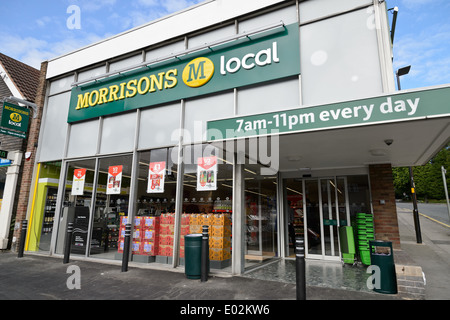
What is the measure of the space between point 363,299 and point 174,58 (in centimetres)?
758

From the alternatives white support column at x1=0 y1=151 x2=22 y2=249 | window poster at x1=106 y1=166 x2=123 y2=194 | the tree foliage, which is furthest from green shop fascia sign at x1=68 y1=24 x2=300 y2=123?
the tree foliage

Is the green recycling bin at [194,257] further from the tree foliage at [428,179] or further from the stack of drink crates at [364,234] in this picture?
the tree foliage at [428,179]

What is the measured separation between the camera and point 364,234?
755 centimetres

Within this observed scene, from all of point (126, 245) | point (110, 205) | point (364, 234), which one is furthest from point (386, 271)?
point (110, 205)

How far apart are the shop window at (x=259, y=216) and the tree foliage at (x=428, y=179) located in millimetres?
52130

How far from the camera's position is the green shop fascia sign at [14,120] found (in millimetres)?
9898

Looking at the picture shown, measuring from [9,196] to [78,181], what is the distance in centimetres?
325

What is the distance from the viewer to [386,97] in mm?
4531

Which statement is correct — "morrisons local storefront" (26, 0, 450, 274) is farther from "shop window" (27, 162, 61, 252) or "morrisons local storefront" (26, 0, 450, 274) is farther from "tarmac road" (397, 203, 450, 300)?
"tarmac road" (397, 203, 450, 300)

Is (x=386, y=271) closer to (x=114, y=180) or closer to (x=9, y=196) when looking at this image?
(x=114, y=180)

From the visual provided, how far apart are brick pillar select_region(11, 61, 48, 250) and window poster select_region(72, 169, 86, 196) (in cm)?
207

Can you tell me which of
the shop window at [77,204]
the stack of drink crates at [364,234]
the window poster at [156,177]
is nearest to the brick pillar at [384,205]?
the stack of drink crates at [364,234]

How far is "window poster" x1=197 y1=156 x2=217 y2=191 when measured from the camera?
7.45 m
